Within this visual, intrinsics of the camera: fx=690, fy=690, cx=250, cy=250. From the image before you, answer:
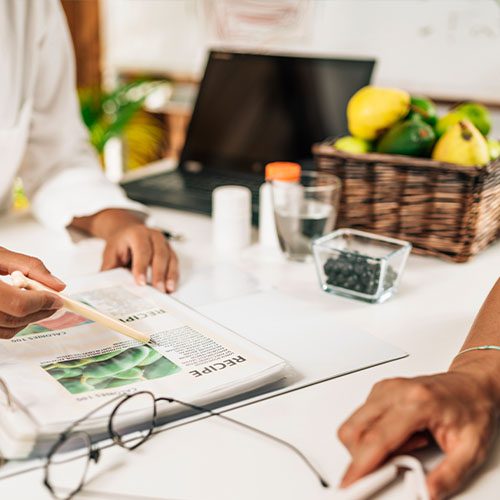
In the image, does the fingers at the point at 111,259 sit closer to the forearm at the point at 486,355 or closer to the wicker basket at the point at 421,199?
the wicker basket at the point at 421,199

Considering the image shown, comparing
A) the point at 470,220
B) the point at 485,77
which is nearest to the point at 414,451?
the point at 470,220

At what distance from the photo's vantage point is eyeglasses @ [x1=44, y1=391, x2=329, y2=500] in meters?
0.58

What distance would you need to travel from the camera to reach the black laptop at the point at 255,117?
154 centimetres

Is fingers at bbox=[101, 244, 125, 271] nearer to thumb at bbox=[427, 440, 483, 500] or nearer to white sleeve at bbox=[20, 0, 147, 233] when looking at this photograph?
white sleeve at bbox=[20, 0, 147, 233]

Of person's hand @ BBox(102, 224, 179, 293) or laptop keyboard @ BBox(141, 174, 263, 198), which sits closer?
person's hand @ BBox(102, 224, 179, 293)

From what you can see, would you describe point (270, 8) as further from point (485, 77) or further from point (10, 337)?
point (10, 337)

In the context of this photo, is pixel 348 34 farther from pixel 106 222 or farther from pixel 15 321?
pixel 15 321

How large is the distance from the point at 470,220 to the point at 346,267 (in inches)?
10.5

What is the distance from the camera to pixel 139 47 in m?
2.36

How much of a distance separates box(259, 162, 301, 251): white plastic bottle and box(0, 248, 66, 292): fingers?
0.47 meters

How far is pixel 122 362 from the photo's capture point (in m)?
0.73

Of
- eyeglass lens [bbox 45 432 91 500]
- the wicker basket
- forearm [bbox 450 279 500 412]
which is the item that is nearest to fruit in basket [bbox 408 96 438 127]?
the wicker basket

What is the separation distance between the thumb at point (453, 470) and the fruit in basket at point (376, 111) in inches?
28.0

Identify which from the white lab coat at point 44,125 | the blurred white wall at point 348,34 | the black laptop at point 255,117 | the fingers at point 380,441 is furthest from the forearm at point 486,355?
the blurred white wall at point 348,34
